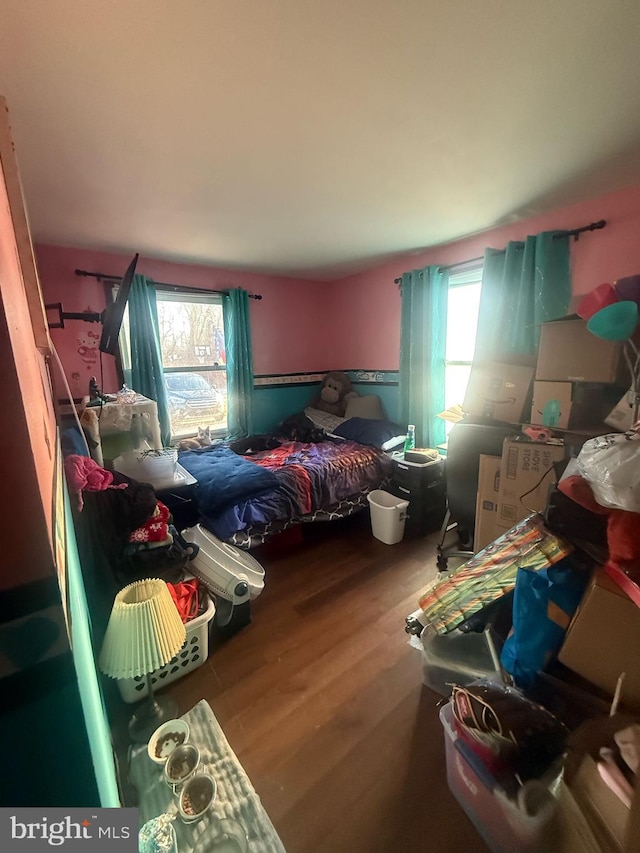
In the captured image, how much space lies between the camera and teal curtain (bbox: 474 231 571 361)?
220cm

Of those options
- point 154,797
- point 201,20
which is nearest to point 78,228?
point 201,20

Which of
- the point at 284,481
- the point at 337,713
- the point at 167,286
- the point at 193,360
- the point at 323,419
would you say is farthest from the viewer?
the point at 323,419

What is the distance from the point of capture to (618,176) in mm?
1786

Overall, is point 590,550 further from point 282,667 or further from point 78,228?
point 78,228

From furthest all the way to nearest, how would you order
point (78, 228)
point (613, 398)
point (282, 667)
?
1. point (78, 228)
2. point (613, 398)
3. point (282, 667)

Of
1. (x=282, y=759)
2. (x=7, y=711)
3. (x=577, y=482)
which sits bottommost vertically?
(x=282, y=759)

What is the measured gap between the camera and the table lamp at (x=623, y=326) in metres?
1.57

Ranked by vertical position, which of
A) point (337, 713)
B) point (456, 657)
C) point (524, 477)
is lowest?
point (337, 713)

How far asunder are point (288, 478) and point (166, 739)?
1481 millimetres

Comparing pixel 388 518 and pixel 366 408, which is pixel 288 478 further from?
pixel 366 408

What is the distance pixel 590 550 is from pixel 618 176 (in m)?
1.91

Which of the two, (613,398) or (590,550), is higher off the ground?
(613,398)

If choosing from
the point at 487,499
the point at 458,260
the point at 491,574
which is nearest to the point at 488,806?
the point at 491,574

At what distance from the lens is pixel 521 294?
7.50ft
